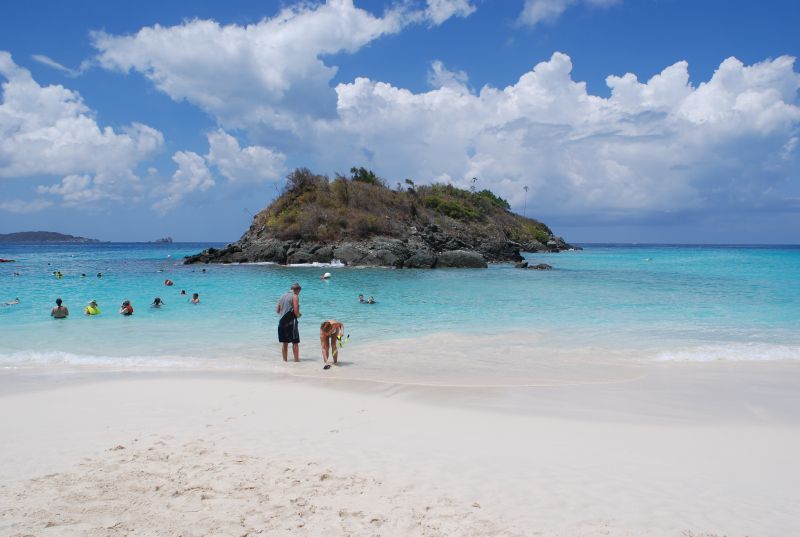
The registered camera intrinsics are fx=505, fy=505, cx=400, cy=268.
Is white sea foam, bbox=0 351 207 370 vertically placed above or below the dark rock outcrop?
below

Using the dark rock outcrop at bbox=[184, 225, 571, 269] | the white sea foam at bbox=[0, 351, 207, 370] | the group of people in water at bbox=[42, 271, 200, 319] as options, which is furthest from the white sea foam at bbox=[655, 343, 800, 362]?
the dark rock outcrop at bbox=[184, 225, 571, 269]

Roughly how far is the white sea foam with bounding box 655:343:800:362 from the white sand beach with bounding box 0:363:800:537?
2436mm

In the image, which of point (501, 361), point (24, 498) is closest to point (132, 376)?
point (24, 498)

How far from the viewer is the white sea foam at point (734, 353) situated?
12.0 metres

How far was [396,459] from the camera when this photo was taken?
6070 mm

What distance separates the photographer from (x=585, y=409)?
8.20m

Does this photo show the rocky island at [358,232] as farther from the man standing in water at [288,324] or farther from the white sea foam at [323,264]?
the man standing in water at [288,324]

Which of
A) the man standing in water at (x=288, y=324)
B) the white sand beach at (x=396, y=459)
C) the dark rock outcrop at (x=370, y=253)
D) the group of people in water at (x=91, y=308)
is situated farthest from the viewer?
the dark rock outcrop at (x=370, y=253)

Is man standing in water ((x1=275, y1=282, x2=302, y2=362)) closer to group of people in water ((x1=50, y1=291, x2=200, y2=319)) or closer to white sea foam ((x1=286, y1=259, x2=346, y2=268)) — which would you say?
group of people in water ((x1=50, y1=291, x2=200, y2=319))

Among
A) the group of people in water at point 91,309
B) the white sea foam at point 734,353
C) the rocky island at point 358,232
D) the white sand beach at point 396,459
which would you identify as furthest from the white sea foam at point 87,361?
the rocky island at point 358,232

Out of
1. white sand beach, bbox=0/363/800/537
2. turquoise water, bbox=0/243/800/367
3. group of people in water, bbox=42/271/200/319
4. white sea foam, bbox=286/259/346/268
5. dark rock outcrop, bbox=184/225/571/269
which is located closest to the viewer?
white sand beach, bbox=0/363/800/537

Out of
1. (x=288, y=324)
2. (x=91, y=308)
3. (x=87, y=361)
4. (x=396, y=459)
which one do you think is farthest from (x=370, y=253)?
(x=396, y=459)

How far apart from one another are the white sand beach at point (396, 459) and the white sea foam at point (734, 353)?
2436mm

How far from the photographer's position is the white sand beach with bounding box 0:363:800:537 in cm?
467
